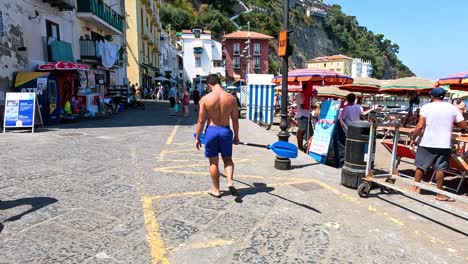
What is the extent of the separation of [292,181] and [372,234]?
1998 millimetres

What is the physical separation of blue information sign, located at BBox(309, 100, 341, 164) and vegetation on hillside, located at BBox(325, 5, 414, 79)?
121 meters

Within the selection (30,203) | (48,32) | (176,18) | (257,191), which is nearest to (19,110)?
(48,32)

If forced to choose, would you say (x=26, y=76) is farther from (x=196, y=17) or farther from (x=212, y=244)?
(x=196, y=17)

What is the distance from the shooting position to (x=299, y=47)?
98.8 metres

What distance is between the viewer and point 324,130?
742 cm

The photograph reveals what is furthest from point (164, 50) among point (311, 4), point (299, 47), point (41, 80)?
point (311, 4)

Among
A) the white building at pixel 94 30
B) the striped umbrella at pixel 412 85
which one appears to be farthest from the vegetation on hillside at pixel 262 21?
the striped umbrella at pixel 412 85

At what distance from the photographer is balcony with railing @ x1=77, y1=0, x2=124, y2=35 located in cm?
1742

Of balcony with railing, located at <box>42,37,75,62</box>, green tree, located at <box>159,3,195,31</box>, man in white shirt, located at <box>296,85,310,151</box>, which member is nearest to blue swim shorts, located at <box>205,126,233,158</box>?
man in white shirt, located at <box>296,85,310,151</box>

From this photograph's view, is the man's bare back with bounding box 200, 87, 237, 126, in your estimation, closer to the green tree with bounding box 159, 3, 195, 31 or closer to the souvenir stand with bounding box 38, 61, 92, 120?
the souvenir stand with bounding box 38, 61, 92, 120

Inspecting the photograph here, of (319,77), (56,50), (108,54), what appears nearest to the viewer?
(319,77)

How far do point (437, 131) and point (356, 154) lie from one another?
112 centimetres

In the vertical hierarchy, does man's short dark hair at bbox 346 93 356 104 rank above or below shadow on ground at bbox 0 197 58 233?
above

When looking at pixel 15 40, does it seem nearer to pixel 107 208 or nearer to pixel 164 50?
pixel 107 208
